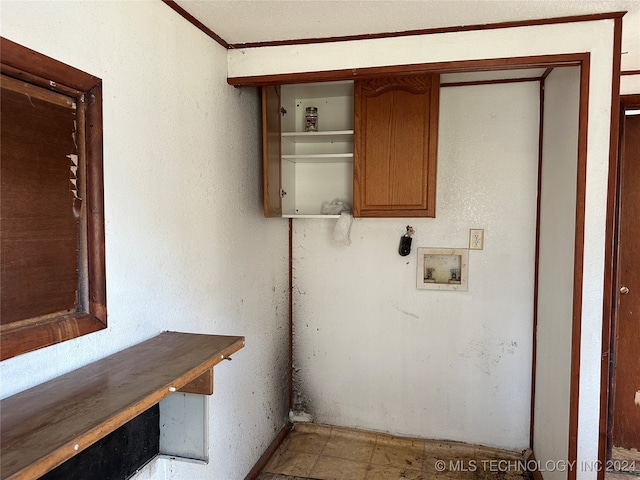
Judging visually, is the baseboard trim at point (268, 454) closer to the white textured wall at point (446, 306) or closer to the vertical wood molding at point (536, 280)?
the white textured wall at point (446, 306)

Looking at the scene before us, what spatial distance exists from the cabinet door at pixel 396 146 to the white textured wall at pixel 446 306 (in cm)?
36

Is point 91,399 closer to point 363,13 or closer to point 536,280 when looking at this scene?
point 363,13

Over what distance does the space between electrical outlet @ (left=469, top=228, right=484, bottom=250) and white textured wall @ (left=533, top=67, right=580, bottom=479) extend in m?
0.29

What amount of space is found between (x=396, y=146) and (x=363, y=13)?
A: 0.73 m

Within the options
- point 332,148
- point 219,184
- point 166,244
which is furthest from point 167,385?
point 332,148

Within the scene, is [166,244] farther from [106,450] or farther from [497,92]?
[497,92]

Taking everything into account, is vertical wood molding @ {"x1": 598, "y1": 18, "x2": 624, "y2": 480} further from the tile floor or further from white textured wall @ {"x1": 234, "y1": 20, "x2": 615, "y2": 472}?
the tile floor

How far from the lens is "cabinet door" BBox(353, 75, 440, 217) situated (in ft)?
6.89

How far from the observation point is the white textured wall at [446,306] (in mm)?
2357

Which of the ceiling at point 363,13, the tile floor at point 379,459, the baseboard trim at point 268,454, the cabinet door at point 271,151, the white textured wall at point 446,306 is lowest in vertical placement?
the tile floor at point 379,459

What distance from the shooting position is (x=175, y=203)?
1505 millimetres

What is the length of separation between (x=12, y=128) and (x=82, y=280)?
0.39m

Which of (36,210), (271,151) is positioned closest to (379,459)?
(271,151)

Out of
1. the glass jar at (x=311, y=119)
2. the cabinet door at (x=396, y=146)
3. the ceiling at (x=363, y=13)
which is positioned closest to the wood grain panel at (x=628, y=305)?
the ceiling at (x=363, y=13)
